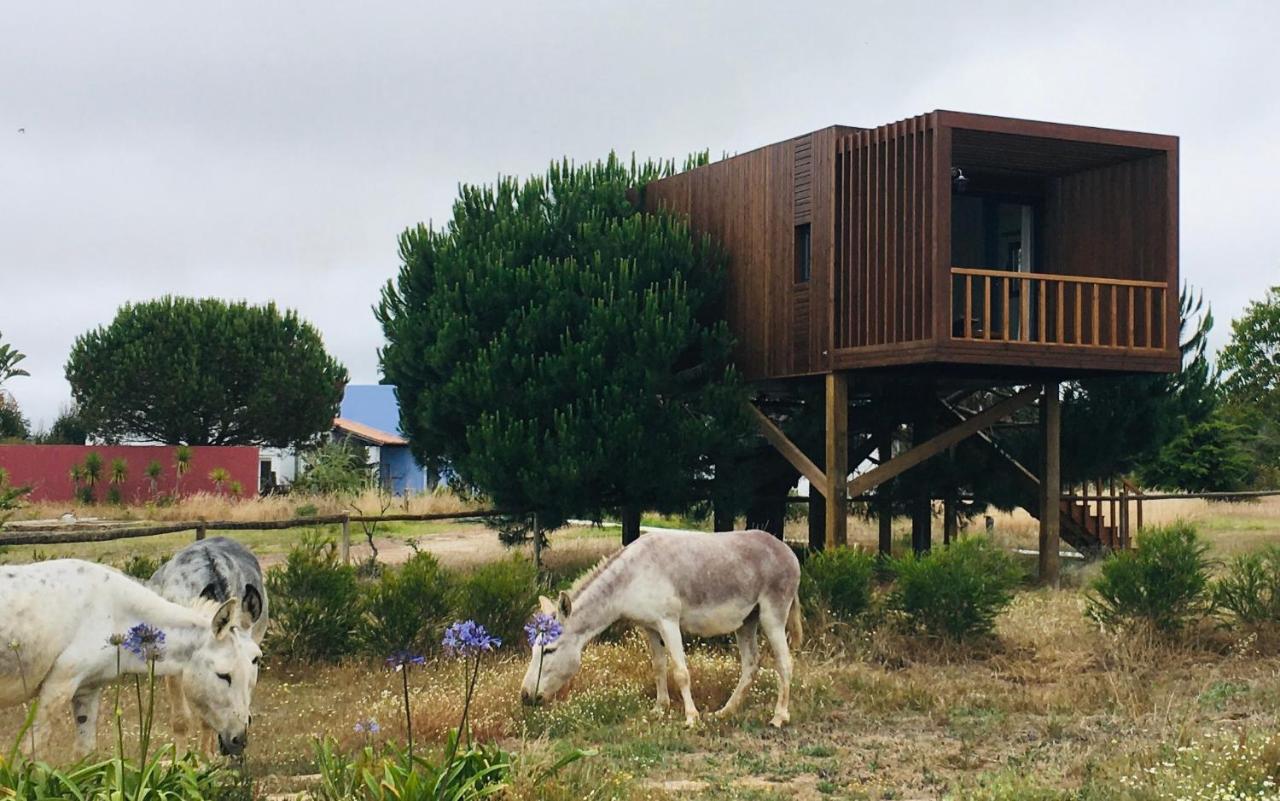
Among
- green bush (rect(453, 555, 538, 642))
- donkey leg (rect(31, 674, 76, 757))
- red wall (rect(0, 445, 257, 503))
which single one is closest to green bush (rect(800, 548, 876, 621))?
green bush (rect(453, 555, 538, 642))

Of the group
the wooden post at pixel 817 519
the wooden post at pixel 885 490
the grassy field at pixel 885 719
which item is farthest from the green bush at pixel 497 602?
the wooden post at pixel 885 490

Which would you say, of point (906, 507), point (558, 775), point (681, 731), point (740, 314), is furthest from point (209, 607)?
point (906, 507)

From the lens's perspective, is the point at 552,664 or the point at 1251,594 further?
the point at 1251,594

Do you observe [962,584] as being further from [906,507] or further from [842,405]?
[906,507]

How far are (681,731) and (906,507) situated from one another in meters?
16.5

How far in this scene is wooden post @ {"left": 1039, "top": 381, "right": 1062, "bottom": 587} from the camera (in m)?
22.3

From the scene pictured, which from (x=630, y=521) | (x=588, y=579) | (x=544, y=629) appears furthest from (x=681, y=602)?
(x=630, y=521)

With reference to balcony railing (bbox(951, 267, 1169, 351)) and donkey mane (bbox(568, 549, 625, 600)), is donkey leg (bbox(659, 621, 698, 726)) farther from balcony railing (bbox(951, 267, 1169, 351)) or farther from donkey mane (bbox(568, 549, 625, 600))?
balcony railing (bbox(951, 267, 1169, 351))

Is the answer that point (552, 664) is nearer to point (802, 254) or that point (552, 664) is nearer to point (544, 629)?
point (544, 629)

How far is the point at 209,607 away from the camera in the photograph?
975 cm

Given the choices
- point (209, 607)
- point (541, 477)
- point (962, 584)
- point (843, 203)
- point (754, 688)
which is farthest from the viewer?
point (541, 477)

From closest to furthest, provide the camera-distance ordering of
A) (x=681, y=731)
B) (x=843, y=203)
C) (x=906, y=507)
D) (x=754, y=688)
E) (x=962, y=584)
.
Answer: (x=681, y=731) → (x=754, y=688) → (x=962, y=584) → (x=843, y=203) → (x=906, y=507)

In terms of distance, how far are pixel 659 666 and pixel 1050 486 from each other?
12.4m

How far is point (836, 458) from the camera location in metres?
20.7
